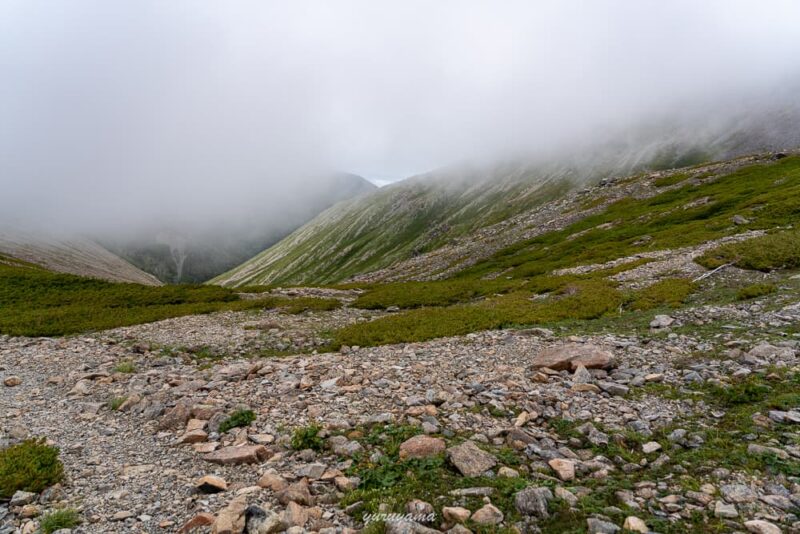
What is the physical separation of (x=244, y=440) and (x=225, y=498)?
273cm

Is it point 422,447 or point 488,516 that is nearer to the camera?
point 488,516

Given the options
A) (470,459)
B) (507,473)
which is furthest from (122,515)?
(507,473)

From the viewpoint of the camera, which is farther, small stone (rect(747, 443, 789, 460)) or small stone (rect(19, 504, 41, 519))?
small stone (rect(747, 443, 789, 460))

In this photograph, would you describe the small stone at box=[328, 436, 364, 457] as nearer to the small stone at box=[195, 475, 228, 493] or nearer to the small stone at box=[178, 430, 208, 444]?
the small stone at box=[195, 475, 228, 493]

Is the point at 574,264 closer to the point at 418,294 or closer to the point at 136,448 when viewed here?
the point at 418,294

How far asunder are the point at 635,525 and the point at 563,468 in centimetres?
198

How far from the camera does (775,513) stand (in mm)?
6629

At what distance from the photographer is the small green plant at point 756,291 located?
22.6 metres

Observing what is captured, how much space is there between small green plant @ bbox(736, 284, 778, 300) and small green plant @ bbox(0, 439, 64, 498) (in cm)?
3091

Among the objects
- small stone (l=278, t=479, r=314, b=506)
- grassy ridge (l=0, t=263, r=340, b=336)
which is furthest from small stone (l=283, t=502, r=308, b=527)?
grassy ridge (l=0, t=263, r=340, b=336)

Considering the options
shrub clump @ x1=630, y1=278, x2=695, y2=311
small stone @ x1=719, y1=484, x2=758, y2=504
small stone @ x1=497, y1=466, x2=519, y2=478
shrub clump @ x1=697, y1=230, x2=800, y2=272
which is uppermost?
shrub clump @ x1=697, y1=230, x2=800, y2=272

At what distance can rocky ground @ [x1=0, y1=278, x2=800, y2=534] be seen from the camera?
7.36 metres

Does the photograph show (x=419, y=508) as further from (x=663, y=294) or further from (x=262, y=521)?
(x=663, y=294)

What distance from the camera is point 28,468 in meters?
9.04
